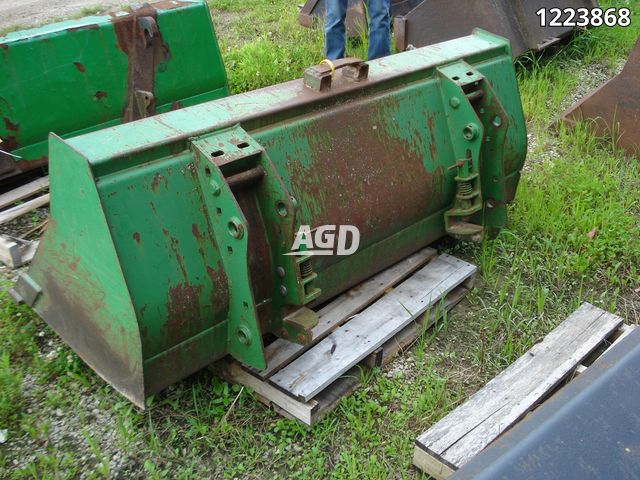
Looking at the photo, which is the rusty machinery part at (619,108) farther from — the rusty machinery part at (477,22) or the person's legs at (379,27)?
the person's legs at (379,27)

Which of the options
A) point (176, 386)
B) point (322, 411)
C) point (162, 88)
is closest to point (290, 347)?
point (322, 411)

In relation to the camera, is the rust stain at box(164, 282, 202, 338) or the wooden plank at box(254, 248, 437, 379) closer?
the rust stain at box(164, 282, 202, 338)

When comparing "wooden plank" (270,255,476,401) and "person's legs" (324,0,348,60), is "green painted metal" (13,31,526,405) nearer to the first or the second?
"wooden plank" (270,255,476,401)

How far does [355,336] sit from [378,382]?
18cm

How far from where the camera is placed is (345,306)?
2436 mm

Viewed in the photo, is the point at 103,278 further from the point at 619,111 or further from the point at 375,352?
the point at 619,111

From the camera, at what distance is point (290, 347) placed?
222cm

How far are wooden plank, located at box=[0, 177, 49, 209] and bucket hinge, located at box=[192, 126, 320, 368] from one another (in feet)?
5.07

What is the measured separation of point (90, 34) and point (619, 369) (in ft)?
9.15

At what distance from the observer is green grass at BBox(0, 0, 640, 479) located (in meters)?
2.01

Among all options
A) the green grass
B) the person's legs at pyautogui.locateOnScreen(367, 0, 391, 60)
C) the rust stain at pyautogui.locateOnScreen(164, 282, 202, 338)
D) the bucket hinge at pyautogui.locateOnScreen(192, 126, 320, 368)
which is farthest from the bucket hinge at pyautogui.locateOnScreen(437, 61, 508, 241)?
the person's legs at pyautogui.locateOnScreen(367, 0, 391, 60)

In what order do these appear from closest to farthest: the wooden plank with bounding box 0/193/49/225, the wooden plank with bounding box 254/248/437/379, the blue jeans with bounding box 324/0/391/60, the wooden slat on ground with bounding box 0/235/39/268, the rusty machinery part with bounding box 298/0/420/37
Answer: the wooden plank with bounding box 254/248/437/379 < the wooden slat on ground with bounding box 0/235/39/268 < the wooden plank with bounding box 0/193/49/225 < the blue jeans with bounding box 324/0/391/60 < the rusty machinery part with bounding box 298/0/420/37

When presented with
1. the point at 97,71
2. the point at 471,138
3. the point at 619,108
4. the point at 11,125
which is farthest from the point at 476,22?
the point at 11,125

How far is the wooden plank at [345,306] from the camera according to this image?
218 cm
